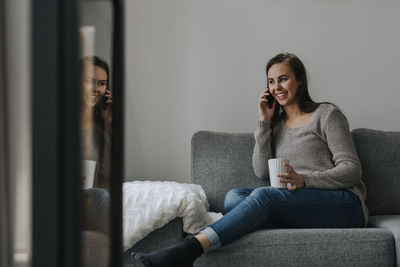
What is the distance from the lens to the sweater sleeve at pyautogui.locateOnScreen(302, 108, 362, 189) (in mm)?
1760

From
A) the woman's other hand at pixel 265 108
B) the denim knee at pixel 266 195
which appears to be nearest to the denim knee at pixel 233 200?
the denim knee at pixel 266 195

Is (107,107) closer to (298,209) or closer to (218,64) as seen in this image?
(298,209)

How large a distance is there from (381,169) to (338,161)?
34 cm

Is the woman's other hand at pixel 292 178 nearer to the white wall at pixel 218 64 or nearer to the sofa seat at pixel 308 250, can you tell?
the sofa seat at pixel 308 250

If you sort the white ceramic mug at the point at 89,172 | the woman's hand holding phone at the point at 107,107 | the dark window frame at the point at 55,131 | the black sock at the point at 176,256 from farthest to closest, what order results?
the black sock at the point at 176,256 < the woman's hand holding phone at the point at 107,107 < the white ceramic mug at the point at 89,172 < the dark window frame at the point at 55,131

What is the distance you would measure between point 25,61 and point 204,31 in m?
2.24

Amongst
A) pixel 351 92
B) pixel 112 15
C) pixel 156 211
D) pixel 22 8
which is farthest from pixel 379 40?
pixel 22 8

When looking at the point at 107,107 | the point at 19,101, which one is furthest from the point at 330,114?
the point at 19,101

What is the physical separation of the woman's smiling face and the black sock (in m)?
0.83

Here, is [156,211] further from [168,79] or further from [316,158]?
[168,79]

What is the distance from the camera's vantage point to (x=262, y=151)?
1987 millimetres

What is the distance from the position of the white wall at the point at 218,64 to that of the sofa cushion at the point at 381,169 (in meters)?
0.41

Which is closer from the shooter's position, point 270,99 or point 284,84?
point 284,84

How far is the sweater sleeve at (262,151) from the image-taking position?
1.98 metres
